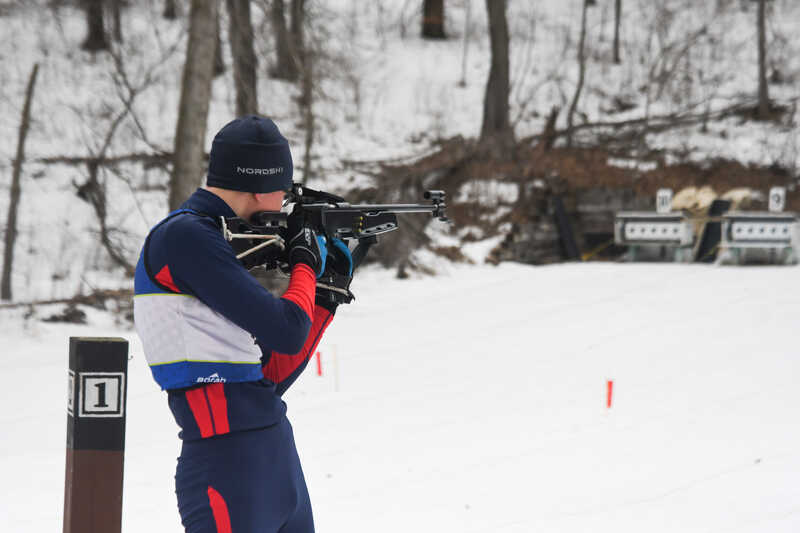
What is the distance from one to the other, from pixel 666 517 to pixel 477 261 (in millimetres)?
9795

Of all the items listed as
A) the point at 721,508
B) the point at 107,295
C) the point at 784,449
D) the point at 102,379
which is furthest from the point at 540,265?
the point at 102,379

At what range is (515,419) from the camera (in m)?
6.45

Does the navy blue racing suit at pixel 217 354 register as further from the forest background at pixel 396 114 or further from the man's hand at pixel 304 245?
the forest background at pixel 396 114

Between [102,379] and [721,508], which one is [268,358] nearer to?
[102,379]

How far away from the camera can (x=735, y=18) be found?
25.1 metres

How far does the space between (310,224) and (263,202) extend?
20cm

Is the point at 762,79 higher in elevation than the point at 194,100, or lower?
higher

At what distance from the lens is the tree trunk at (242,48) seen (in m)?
10.2

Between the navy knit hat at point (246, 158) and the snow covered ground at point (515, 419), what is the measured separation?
256 cm

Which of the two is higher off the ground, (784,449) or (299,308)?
(299,308)

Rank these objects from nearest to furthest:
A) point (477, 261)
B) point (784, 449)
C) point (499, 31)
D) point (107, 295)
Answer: point (784, 449) → point (107, 295) → point (477, 261) → point (499, 31)

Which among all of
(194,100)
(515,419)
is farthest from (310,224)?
(194,100)

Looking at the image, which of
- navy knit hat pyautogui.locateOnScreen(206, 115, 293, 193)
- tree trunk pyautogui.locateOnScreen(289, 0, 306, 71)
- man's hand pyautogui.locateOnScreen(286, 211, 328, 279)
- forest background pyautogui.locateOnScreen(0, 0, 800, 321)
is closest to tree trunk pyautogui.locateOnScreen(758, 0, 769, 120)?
forest background pyautogui.locateOnScreen(0, 0, 800, 321)

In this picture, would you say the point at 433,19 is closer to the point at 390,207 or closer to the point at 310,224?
the point at 390,207
